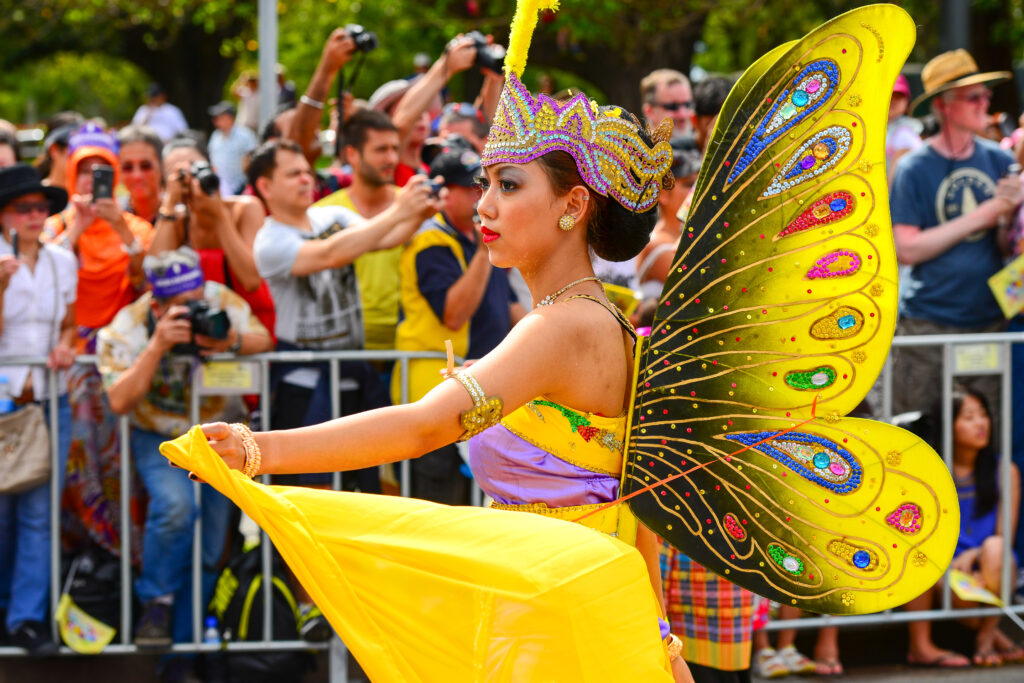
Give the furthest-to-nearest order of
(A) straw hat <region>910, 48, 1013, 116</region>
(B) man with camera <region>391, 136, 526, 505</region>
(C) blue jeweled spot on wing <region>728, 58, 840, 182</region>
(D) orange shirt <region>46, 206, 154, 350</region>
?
(A) straw hat <region>910, 48, 1013, 116</region>
(D) orange shirt <region>46, 206, 154, 350</region>
(B) man with camera <region>391, 136, 526, 505</region>
(C) blue jeweled spot on wing <region>728, 58, 840, 182</region>

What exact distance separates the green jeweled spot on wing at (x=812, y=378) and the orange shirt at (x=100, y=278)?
3.66 metres

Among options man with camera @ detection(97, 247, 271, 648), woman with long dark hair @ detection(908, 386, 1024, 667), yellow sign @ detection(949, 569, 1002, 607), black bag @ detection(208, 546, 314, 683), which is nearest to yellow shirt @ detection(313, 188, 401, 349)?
man with camera @ detection(97, 247, 271, 648)

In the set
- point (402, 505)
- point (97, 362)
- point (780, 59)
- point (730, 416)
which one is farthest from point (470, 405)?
point (97, 362)

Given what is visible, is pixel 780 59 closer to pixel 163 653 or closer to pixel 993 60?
pixel 163 653

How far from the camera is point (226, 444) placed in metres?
2.21

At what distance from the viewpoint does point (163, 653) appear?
16.6 feet

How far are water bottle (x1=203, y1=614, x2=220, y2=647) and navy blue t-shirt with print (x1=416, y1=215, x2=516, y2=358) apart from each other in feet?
4.93

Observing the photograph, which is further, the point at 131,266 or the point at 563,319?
the point at 131,266

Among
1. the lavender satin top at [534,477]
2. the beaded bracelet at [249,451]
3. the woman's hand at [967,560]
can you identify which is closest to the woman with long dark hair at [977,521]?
the woman's hand at [967,560]

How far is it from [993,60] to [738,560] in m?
12.6

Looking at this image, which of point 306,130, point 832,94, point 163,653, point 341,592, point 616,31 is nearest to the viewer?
point 341,592

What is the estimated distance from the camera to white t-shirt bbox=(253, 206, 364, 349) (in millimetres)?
5234

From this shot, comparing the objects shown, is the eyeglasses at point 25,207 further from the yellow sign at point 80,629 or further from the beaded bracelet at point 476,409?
the beaded bracelet at point 476,409

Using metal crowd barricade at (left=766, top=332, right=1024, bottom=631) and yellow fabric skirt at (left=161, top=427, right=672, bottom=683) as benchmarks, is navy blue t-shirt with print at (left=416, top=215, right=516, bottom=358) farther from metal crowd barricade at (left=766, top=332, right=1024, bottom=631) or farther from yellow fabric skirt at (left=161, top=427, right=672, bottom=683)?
yellow fabric skirt at (left=161, top=427, right=672, bottom=683)
